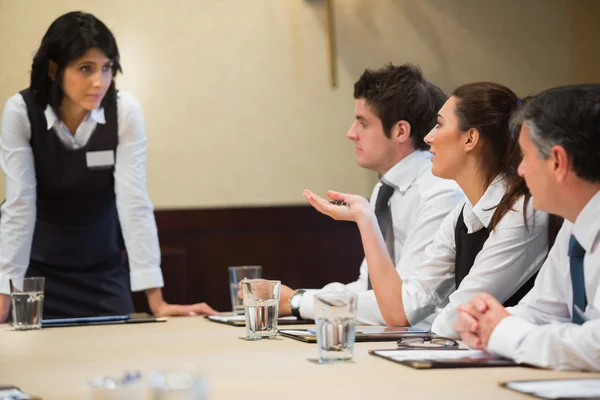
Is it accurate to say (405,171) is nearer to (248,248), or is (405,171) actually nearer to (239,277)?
(239,277)

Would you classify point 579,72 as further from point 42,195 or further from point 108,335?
point 108,335

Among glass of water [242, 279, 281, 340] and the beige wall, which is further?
the beige wall

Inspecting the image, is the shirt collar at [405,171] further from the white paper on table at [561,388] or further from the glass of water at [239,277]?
the white paper on table at [561,388]

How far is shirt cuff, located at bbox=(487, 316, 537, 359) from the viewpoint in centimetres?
147

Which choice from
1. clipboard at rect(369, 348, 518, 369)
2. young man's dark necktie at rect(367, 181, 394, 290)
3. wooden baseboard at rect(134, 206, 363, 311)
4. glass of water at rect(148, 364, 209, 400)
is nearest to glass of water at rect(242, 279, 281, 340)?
clipboard at rect(369, 348, 518, 369)

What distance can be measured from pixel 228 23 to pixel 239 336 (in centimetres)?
280

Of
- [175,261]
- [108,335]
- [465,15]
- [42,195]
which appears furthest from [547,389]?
[465,15]

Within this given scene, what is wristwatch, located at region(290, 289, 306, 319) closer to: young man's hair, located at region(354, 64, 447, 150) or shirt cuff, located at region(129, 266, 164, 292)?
shirt cuff, located at region(129, 266, 164, 292)

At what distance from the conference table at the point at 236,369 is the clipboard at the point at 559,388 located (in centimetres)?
2

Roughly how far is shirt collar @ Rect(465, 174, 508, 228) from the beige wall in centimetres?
240

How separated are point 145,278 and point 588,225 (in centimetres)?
176

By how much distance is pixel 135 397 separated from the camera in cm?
98

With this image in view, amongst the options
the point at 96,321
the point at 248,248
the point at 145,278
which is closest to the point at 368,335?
the point at 96,321

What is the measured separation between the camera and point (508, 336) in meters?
1.49
